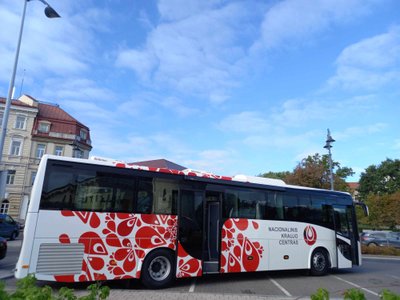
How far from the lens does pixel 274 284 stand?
409 inches

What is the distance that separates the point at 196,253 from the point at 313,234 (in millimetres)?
5144

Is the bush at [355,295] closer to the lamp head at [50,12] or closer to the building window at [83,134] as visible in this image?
the lamp head at [50,12]

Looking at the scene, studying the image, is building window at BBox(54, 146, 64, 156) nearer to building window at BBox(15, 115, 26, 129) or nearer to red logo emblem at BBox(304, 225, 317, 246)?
building window at BBox(15, 115, 26, 129)

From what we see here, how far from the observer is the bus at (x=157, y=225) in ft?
26.0

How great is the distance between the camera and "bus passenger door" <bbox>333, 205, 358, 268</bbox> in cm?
1305

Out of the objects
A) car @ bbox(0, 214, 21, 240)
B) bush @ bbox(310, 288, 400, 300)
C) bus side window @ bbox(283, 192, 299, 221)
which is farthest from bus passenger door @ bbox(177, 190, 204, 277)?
car @ bbox(0, 214, 21, 240)

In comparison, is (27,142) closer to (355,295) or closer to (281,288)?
(281,288)

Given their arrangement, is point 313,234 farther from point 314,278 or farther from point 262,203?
point 262,203

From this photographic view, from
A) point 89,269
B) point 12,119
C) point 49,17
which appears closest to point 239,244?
point 89,269

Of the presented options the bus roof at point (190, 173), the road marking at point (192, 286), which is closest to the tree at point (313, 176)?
the bus roof at point (190, 173)

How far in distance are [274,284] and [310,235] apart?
2764mm

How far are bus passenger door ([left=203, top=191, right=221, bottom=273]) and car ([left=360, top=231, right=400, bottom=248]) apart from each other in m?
26.4

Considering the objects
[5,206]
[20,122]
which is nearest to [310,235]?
[5,206]

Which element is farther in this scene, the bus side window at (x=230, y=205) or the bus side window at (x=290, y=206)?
the bus side window at (x=290, y=206)
